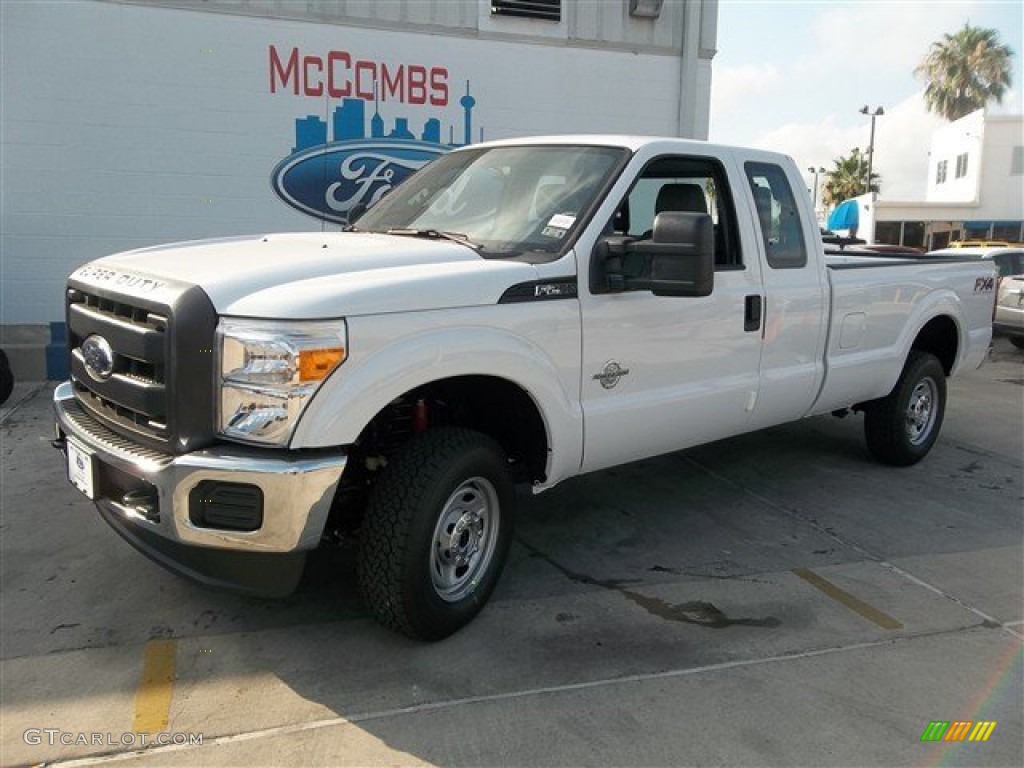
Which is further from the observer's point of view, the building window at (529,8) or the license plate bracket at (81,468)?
the building window at (529,8)

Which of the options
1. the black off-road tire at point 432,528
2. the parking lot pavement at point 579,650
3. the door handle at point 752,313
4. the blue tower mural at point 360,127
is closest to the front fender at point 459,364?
the black off-road tire at point 432,528

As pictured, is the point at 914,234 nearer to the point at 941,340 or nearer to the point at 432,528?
the point at 941,340

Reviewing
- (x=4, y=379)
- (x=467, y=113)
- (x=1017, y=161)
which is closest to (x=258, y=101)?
(x=467, y=113)

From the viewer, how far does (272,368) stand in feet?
9.05

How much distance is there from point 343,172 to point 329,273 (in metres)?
6.83

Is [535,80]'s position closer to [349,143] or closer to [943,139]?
[349,143]

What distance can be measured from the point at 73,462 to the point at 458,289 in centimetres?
171

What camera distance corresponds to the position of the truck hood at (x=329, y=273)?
283 centimetres

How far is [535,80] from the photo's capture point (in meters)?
9.93

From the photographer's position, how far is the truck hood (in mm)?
2830

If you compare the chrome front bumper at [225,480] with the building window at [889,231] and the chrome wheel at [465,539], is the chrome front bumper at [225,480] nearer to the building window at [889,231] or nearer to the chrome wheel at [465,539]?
the chrome wheel at [465,539]

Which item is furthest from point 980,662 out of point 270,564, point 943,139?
point 943,139

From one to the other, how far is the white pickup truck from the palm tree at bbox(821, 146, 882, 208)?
191 ft

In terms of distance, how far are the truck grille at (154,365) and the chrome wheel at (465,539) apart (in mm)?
1006
